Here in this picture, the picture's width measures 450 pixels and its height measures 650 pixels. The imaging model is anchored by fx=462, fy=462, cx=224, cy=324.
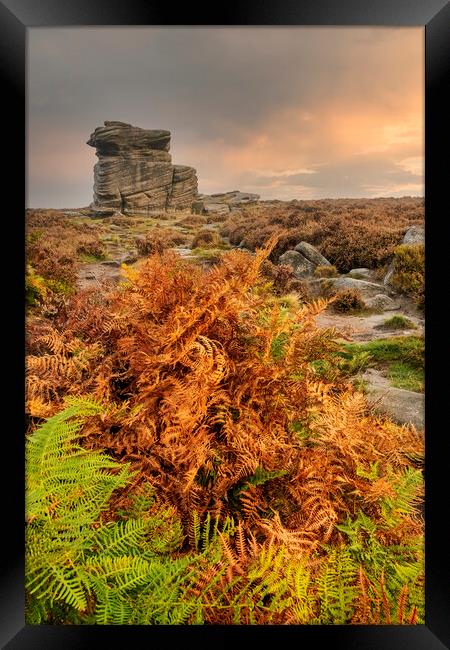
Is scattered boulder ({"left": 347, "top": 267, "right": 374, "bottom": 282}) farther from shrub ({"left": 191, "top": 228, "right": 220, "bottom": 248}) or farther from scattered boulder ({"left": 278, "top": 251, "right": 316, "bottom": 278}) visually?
shrub ({"left": 191, "top": 228, "right": 220, "bottom": 248})

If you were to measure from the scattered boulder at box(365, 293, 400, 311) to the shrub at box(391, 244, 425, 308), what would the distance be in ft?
0.20

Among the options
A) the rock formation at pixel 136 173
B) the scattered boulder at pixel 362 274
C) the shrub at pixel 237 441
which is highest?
the rock formation at pixel 136 173

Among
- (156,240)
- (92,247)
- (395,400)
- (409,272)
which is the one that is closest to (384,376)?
(395,400)

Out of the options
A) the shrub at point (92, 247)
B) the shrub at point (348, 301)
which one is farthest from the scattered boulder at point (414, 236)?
the shrub at point (92, 247)

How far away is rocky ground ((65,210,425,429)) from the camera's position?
5.83 feet

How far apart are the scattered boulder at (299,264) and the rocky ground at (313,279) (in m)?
0.05

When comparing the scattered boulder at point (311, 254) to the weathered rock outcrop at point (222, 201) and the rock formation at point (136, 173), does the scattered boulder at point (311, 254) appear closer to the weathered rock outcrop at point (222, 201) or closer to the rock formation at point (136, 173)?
the weathered rock outcrop at point (222, 201)

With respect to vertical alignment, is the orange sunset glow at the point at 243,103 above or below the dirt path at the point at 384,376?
above

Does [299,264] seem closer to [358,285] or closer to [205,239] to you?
[358,285]

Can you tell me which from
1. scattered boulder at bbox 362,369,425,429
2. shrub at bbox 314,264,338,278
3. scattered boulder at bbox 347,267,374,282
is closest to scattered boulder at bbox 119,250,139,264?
shrub at bbox 314,264,338,278

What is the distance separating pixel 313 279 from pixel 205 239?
0.49 m
